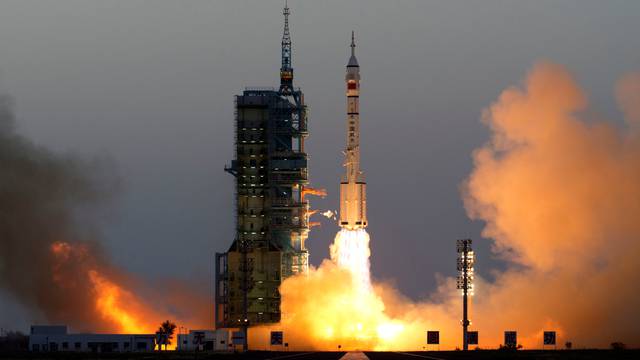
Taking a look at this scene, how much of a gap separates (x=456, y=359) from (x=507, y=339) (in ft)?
106

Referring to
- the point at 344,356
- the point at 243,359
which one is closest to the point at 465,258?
the point at 344,356

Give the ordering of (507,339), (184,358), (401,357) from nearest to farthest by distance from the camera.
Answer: (401,357) < (184,358) < (507,339)

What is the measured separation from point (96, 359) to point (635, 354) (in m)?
51.4

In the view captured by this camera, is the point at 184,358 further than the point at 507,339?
No

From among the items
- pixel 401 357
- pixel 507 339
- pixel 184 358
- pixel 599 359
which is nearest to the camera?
pixel 599 359

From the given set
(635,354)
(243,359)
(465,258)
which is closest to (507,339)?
(465,258)

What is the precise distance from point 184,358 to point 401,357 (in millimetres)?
24668

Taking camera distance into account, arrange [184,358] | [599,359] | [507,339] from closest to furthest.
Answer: [599,359]
[184,358]
[507,339]

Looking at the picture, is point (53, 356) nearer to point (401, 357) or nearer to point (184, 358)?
point (184, 358)

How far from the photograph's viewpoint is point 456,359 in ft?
543

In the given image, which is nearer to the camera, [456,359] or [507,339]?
[456,359]

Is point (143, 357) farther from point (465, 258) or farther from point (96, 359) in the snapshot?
point (465, 258)

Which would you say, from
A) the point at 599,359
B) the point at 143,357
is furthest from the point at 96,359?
the point at 599,359

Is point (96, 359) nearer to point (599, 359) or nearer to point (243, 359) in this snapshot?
point (243, 359)
